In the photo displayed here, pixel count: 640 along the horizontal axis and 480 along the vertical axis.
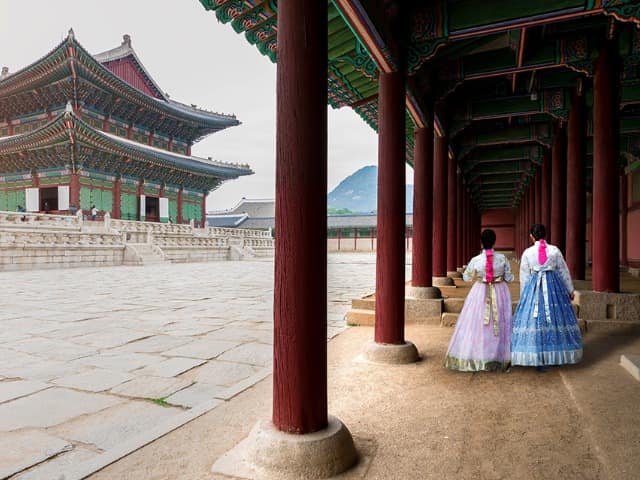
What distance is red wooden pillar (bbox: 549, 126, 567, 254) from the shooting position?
8641 millimetres

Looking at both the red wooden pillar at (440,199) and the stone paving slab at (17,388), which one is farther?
the red wooden pillar at (440,199)

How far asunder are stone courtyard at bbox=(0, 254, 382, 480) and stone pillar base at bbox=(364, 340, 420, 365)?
1.00 meters

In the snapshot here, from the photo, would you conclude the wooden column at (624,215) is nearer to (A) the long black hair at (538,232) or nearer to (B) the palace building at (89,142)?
(A) the long black hair at (538,232)

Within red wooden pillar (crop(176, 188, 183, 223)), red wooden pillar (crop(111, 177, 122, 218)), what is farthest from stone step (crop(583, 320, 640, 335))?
red wooden pillar (crop(176, 188, 183, 223))

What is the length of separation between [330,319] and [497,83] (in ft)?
16.0

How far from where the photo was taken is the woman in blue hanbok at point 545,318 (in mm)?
3996

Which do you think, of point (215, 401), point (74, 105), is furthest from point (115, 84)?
point (215, 401)

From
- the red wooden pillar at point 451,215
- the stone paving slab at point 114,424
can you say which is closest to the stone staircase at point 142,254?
the red wooden pillar at point 451,215

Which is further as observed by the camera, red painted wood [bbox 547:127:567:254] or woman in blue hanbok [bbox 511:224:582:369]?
red painted wood [bbox 547:127:567:254]

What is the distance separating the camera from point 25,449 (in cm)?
259

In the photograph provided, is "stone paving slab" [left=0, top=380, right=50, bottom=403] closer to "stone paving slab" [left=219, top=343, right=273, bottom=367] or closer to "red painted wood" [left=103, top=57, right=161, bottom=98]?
"stone paving slab" [left=219, top=343, right=273, bottom=367]

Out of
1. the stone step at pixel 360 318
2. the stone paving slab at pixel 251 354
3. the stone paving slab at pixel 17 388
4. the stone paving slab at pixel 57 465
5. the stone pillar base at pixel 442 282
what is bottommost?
the stone paving slab at pixel 251 354

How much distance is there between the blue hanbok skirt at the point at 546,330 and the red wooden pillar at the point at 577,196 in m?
3.31

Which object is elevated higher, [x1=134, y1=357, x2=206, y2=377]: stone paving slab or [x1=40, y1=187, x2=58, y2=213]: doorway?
[x1=40, y1=187, x2=58, y2=213]: doorway
